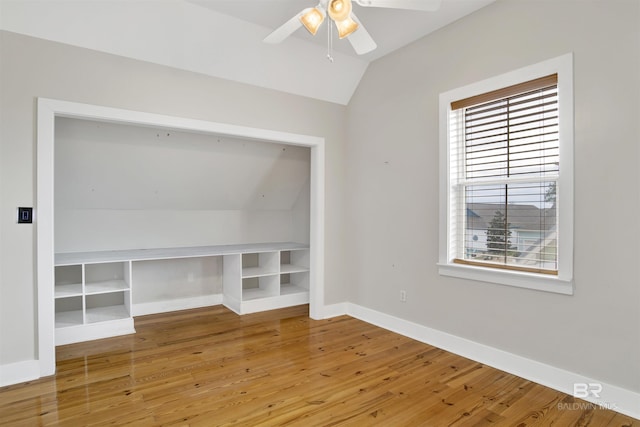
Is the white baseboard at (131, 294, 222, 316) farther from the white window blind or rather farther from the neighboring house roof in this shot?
the neighboring house roof

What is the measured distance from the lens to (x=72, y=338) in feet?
11.1

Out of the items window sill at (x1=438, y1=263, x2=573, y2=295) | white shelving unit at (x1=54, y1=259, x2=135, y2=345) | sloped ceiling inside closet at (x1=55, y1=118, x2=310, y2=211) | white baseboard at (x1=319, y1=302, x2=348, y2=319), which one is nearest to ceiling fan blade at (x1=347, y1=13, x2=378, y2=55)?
window sill at (x1=438, y1=263, x2=573, y2=295)

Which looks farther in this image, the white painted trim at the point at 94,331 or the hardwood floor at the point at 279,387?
the white painted trim at the point at 94,331

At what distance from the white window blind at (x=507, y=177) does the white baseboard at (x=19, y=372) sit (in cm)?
344

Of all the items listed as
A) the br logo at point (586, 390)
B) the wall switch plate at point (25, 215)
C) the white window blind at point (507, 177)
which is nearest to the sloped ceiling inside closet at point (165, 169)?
the wall switch plate at point (25, 215)

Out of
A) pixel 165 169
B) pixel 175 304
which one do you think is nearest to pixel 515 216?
pixel 165 169

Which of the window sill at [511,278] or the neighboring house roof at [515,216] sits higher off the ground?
the neighboring house roof at [515,216]

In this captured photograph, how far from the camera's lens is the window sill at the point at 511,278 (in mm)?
2482

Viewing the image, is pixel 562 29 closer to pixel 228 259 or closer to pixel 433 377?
pixel 433 377

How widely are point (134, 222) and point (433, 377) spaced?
3612 mm

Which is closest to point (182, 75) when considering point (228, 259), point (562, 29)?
point (228, 259)

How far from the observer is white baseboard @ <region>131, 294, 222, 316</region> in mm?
4278

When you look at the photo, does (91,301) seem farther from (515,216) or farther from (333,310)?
(515,216)

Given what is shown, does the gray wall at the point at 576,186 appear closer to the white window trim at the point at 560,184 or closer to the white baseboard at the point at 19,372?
Answer: the white window trim at the point at 560,184
